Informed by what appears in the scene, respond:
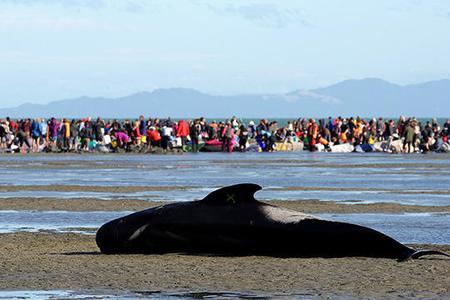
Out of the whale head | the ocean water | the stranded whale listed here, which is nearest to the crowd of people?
the ocean water

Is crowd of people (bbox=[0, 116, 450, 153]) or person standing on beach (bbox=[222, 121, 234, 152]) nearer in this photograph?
person standing on beach (bbox=[222, 121, 234, 152])

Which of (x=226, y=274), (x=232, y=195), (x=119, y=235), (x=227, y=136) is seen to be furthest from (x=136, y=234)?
(x=227, y=136)

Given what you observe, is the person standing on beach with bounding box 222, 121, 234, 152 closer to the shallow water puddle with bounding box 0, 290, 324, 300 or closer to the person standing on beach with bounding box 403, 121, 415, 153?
the person standing on beach with bounding box 403, 121, 415, 153

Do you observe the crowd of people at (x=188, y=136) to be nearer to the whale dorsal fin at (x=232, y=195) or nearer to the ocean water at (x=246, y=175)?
the ocean water at (x=246, y=175)

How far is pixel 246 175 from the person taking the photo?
36.3 metres

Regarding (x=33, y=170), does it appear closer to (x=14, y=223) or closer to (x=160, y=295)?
(x=14, y=223)

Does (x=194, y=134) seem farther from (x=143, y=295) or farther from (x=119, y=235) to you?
(x=143, y=295)

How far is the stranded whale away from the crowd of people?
43.1m

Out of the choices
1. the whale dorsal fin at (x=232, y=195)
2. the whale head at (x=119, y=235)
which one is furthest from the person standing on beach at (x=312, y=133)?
the whale dorsal fin at (x=232, y=195)

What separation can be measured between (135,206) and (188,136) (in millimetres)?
39400

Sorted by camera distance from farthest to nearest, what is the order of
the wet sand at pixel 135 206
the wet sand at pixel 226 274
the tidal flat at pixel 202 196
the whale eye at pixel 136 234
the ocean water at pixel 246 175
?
the ocean water at pixel 246 175
the wet sand at pixel 135 206
the whale eye at pixel 136 234
the tidal flat at pixel 202 196
the wet sand at pixel 226 274

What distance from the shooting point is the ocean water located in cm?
2750

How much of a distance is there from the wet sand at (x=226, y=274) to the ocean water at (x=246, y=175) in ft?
37.7

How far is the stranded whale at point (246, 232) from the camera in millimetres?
13562
